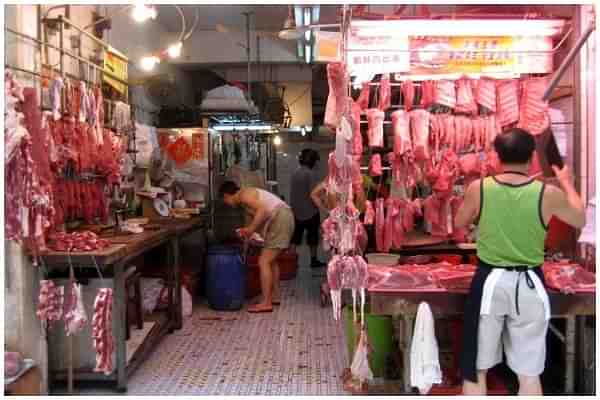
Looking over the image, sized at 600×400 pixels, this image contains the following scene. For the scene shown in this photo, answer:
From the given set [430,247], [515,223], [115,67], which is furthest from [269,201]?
[515,223]

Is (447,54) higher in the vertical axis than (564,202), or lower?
higher

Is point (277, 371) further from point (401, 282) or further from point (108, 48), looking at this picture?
point (108, 48)

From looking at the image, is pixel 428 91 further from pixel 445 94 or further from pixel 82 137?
pixel 82 137

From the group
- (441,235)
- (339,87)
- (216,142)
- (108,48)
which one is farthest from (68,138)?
(216,142)

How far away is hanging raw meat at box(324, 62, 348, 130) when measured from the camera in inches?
185

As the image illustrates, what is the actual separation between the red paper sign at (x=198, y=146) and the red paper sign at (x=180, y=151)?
6 cm

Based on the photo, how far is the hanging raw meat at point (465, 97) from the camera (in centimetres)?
513

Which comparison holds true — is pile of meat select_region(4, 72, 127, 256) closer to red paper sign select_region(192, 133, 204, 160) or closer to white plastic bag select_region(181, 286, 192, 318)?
white plastic bag select_region(181, 286, 192, 318)

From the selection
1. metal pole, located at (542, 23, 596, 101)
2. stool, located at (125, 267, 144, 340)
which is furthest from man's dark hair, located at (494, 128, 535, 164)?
stool, located at (125, 267, 144, 340)

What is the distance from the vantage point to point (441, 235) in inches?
222

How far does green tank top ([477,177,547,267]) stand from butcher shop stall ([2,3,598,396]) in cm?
10

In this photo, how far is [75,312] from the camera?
4465 mm

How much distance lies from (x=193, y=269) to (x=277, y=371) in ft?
11.0

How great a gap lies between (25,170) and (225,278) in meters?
3.80
